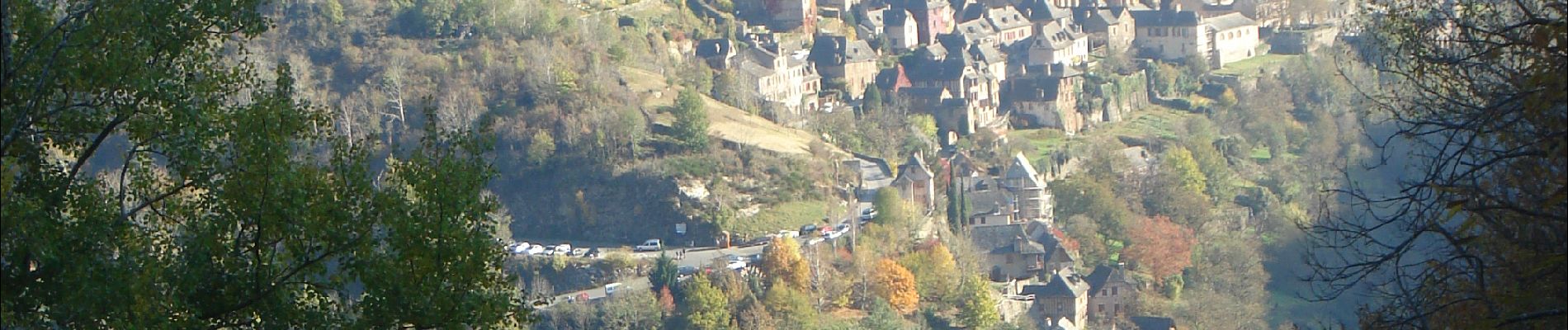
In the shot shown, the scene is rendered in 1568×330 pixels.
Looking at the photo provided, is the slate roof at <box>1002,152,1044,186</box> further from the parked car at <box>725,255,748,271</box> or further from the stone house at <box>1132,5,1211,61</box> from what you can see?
the stone house at <box>1132,5,1211,61</box>

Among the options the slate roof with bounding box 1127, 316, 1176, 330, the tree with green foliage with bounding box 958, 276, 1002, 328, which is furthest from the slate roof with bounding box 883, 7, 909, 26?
the tree with green foliage with bounding box 958, 276, 1002, 328

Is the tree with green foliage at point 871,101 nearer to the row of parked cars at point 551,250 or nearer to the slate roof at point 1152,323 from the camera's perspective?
the row of parked cars at point 551,250

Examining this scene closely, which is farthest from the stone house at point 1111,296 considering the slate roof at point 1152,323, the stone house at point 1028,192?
the stone house at point 1028,192

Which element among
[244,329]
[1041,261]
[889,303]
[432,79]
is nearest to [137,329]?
[244,329]

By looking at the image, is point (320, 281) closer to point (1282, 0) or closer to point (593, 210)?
Result: point (593, 210)

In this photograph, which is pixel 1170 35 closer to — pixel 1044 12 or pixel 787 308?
pixel 1044 12

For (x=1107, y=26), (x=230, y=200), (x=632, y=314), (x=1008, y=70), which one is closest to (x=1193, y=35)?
(x=1107, y=26)
